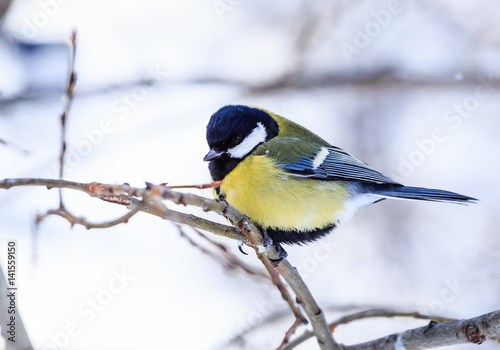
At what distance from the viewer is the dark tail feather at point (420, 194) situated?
2.79m

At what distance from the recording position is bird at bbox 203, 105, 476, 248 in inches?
111

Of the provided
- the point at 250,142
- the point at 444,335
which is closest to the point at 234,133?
the point at 250,142

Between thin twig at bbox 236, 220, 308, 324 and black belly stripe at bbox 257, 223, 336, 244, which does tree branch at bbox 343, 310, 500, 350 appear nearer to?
thin twig at bbox 236, 220, 308, 324

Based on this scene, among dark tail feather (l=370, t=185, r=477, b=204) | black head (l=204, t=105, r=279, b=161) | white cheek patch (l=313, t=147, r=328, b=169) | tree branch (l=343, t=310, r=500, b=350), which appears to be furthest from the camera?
white cheek patch (l=313, t=147, r=328, b=169)

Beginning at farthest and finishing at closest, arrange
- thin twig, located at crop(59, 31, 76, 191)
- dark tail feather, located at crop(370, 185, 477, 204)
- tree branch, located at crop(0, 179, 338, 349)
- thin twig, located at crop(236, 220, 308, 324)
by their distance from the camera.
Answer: dark tail feather, located at crop(370, 185, 477, 204) < thin twig, located at crop(236, 220, 308, 324) < thin twig, located at crop(59, 31, 76, 191) < tree branch, located at crop(0, 179, 338, 349)

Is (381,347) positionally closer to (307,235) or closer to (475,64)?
(307,235)

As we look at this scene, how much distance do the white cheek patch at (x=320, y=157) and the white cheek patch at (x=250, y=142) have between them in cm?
35

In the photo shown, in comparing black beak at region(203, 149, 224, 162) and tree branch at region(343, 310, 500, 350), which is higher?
black beak at region(203, 149, 224, 162)

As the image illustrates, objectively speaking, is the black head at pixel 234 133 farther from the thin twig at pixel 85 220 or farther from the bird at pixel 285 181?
the thin twig at pixel 85 220

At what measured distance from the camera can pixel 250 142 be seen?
308cm

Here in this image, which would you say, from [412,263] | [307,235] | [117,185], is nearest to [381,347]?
[307,235]

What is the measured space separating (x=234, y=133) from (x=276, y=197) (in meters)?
0.45

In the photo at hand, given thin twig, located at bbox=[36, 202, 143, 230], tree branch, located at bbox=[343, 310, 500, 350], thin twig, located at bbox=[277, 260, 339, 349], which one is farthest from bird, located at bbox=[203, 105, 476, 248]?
thin twig, located at bbox=[36, 202, 143, 230]

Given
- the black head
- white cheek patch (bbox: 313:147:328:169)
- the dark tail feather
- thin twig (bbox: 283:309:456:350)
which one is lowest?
thin twig (bbox: 283:309:456:350)
